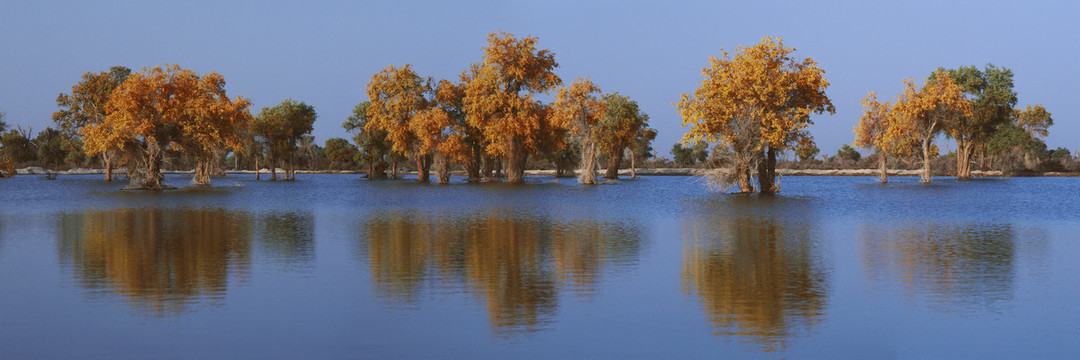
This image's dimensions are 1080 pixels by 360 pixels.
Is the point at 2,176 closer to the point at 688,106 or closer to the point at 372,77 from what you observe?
the point at 372,77

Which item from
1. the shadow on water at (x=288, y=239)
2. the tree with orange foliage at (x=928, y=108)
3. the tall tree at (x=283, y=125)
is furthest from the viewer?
the tall tree at (x=283, y=125)

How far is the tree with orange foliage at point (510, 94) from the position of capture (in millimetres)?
80500

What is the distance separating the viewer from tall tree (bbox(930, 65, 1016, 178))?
93.5m

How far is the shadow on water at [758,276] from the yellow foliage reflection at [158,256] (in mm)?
7812

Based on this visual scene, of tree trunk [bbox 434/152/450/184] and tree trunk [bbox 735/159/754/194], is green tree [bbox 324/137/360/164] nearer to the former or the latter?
tree trunk [bbox 434/152/450/184]

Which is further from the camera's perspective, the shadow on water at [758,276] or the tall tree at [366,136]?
the tall tree at [366,136]

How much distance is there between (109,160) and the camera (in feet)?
310

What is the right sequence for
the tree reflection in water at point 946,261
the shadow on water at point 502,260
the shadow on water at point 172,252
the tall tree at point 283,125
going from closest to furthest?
1. the shadow on water at point 502,260
2. the tree reflection in water at point 946,261
3. the shadow on water at point 172,252
4. the tall tree at point 283,125

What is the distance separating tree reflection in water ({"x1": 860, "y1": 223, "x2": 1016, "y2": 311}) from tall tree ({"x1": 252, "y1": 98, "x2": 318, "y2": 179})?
80028 mm

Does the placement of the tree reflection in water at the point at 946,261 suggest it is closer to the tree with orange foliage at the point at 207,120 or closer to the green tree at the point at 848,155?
the tree with orange foliage at the point at 207,120

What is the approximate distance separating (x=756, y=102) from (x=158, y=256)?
132ft

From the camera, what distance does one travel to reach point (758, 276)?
16.7 meters

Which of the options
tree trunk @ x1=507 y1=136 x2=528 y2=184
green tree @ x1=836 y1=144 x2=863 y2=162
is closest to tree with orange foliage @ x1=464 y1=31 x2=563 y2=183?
tree trunk @ x1=507 y1=136 x2=528 y2=184

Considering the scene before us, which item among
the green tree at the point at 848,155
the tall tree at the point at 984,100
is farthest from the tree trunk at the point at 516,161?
the green tree at the point at 848,155
